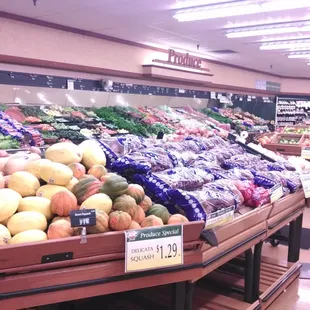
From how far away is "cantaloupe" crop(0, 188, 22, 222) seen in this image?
1818 millimetres

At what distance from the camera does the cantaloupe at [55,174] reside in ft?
6.91

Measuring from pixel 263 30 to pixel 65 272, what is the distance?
20.1 ft

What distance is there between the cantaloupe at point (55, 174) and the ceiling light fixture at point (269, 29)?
17.3ft

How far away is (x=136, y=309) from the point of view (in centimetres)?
268

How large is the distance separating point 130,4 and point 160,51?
362 centimetres

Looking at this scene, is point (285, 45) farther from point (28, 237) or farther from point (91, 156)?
point (28, 237)

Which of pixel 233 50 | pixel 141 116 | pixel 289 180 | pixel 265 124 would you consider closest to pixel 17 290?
pixel 289 180

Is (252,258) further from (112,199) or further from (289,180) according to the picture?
(112,199)

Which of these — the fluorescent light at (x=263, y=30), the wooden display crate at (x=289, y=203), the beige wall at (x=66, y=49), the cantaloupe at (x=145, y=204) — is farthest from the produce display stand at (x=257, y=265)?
the beige wall at (x=66, y=49)

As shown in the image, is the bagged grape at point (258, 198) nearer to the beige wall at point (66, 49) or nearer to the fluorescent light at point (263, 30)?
the fluorescent light at point (263, 30)

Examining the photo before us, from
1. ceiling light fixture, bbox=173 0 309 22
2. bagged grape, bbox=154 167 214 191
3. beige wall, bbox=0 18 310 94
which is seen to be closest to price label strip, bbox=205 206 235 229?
bagged grape, bbox=154 167 214 191

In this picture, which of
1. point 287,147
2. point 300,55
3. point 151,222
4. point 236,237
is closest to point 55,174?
point 151,222

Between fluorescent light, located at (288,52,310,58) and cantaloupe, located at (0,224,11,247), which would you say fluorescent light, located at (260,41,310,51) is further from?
cantaloupe, located at (0,224,11,247)

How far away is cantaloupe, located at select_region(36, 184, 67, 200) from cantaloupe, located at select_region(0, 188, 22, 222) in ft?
0.48
